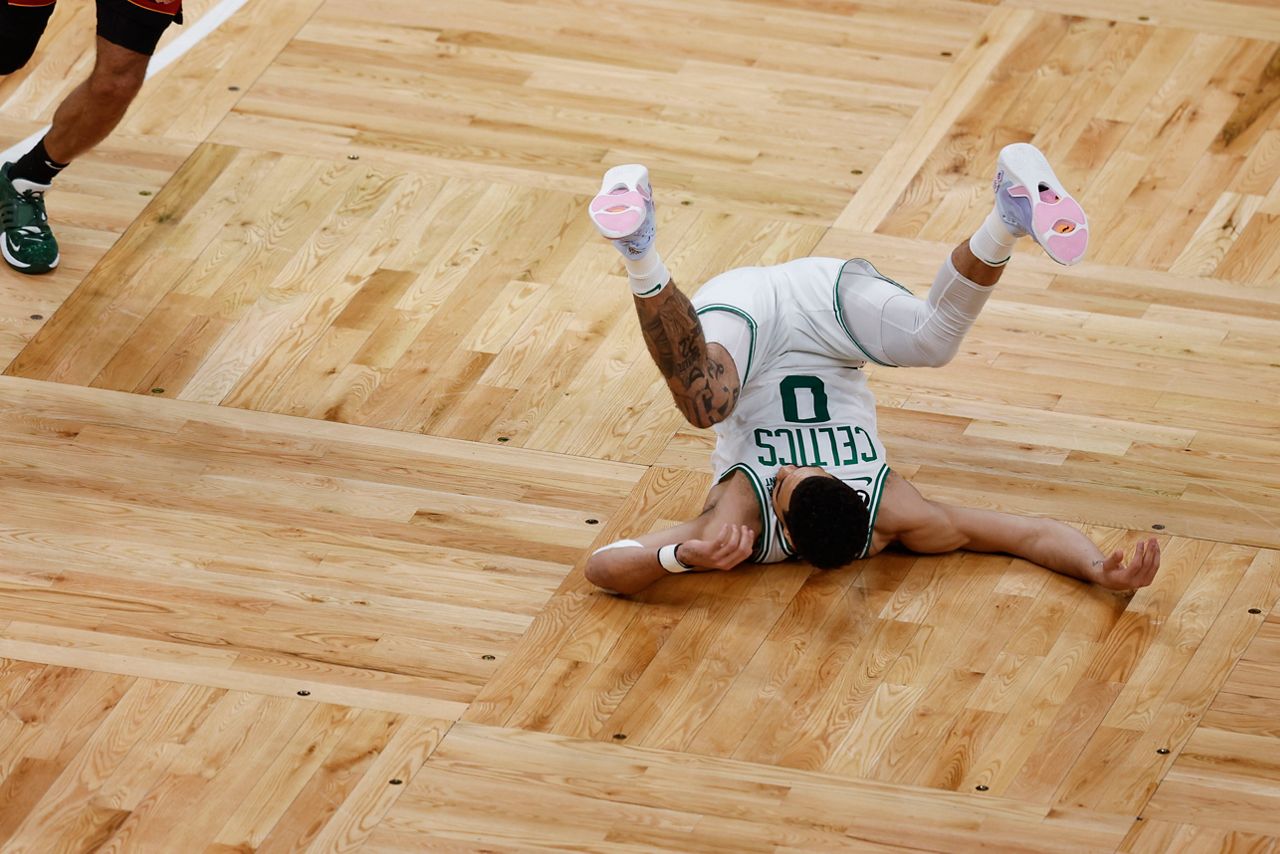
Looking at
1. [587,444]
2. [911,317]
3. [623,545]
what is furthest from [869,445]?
[587,444]

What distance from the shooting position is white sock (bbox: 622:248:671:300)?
Answer: 3830 mm

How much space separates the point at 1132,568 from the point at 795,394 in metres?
0.73

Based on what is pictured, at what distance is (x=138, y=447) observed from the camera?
448cm

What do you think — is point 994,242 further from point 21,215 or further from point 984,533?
point 21,215

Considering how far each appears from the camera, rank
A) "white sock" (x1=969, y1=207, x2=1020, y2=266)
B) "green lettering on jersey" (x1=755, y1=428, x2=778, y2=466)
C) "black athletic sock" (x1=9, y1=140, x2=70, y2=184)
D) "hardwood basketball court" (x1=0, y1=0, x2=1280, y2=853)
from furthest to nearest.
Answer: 1. "black athletic sock" (x1=9, y1=140, x2=70, y2=184)
2. "green lettering on jersey" (x1=755, y1=428, x2=778, y2=466)
3. "white sock" (x1=969, y1=207, x2=1020, y2=266)
4. "hardwood basketball court" (x1=0, y1=0, x2=1280, y2=853)

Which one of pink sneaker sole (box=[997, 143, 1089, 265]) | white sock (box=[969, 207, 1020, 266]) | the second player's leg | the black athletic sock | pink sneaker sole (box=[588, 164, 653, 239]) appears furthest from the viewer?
the black athletic sock

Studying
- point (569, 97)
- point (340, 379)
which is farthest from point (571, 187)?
point (340, 379)

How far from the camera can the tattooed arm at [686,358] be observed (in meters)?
3.91

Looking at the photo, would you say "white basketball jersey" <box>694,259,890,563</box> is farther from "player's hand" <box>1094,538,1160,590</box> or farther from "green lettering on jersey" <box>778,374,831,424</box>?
"player's hand" <box>1094,538,1160,590</box>

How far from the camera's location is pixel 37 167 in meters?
4.98

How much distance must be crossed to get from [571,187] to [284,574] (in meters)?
1.57

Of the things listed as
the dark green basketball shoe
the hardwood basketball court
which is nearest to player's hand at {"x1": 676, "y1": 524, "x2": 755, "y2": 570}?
the hardwood basketball court

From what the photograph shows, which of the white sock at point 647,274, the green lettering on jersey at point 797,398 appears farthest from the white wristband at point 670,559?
the white sock at point 647,274

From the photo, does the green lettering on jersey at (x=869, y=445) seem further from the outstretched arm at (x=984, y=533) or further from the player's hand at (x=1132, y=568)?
the player's hand at (x=1132, y=568)
